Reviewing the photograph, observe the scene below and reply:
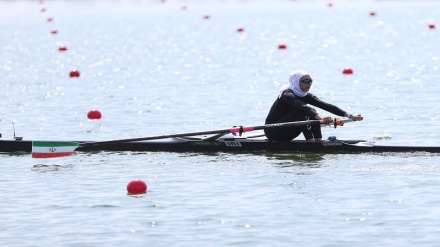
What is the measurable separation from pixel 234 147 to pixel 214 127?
4011mm

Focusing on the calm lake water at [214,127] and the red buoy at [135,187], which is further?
the red buoy at [135,187]

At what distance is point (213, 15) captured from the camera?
66.3m


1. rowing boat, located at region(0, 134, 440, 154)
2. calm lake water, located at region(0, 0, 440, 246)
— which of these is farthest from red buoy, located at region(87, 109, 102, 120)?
rowing boat, located at region(0, 134, 440, 154)

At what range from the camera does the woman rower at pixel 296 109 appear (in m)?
18.0

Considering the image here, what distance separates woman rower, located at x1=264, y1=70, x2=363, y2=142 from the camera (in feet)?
59.2

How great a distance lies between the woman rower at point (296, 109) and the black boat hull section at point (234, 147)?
0.16 meters

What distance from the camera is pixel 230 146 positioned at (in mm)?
18641

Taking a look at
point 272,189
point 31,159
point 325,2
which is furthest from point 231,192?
point 325,2

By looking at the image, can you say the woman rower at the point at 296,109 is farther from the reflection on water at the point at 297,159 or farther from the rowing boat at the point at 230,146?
the reflection on water at the point at 297,159

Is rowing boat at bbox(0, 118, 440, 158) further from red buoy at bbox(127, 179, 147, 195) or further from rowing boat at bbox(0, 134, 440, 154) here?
red buoy at bbox(127, 179, 147, 195)

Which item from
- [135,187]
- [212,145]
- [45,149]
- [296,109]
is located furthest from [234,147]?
[135,187]

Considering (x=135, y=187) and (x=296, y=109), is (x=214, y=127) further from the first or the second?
(x=135, y=187)

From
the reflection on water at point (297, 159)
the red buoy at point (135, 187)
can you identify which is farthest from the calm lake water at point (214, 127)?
the red buoy at point (135, 187)

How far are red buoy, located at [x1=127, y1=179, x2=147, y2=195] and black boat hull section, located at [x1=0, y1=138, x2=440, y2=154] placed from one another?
10.5 ft
